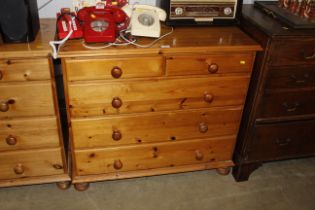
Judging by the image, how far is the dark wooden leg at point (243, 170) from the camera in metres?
1.81

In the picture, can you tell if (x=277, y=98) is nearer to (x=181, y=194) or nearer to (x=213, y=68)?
(x=213, y=68)

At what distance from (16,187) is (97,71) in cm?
82

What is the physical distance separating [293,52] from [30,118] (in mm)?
1195

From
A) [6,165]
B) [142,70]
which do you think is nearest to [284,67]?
[142,70]

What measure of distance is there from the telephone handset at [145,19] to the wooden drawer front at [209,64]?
0.47ft

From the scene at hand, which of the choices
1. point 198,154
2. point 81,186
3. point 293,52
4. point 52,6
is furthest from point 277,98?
point 52,6

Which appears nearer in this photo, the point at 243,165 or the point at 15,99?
the point at 15,99

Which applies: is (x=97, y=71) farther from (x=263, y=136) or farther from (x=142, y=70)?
(x=263, y=136)

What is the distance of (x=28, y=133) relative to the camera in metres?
1.48

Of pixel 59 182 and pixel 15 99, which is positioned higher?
pixel 15 99

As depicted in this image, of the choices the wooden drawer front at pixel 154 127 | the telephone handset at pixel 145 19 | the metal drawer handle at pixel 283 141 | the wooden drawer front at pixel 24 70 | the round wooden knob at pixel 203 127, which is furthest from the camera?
the metal drawer handle at pixel 283 141

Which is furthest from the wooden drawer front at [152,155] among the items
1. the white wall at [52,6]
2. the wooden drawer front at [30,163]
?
the white wall at [52,6]

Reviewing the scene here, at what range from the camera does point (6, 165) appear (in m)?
1.56

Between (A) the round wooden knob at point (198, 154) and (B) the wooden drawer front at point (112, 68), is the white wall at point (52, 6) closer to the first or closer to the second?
(B) the wooden drawer front at point (112, 68)
